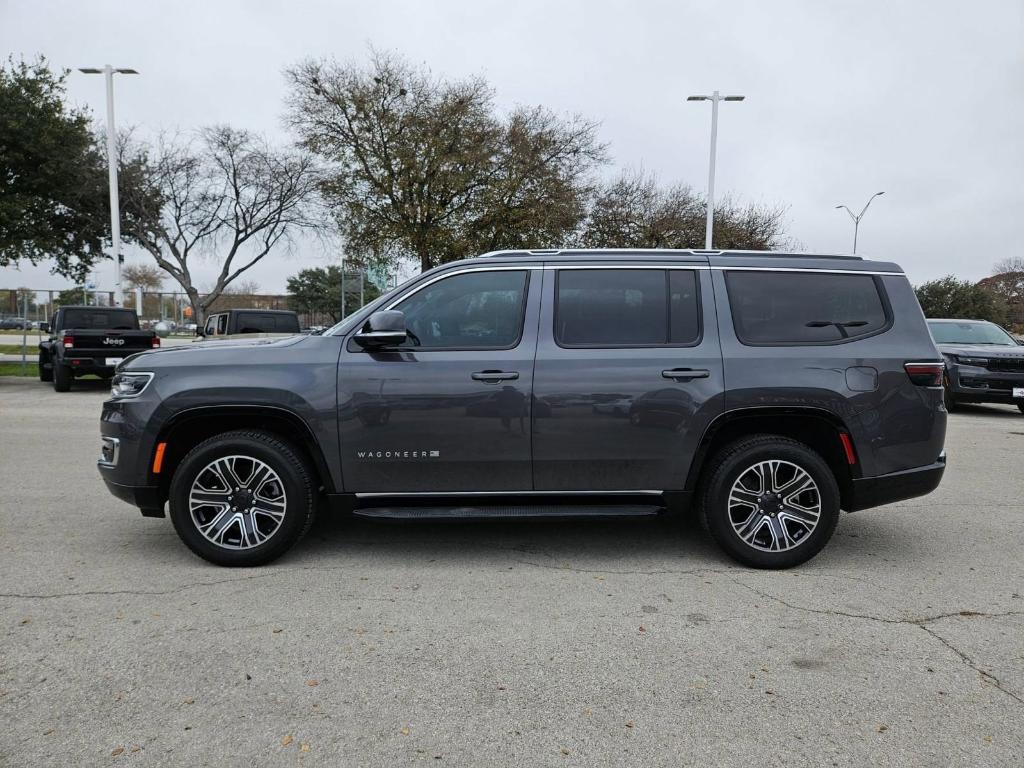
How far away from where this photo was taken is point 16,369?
776 inches

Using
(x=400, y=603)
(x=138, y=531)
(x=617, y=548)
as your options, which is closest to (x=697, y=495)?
(x=617, y=548)

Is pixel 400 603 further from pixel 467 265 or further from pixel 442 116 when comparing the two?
pixel 442 116

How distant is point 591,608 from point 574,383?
129 cm

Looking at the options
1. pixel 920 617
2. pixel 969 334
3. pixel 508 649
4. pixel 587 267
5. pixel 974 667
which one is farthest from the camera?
pixel 969 334

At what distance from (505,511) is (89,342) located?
528 inches

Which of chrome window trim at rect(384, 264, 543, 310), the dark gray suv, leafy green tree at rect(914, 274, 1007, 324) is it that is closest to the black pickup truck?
the dark gray suv

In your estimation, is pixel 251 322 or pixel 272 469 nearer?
pixel 272 469

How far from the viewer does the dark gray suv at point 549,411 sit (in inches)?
168

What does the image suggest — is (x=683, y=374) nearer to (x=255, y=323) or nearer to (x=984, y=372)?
(x=984, y=372)

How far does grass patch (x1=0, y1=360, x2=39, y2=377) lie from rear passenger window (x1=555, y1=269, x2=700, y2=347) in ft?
62.4

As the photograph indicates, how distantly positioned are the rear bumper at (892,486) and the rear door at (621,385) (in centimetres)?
104

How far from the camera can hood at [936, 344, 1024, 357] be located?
40.0 ft

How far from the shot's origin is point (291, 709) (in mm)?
2797

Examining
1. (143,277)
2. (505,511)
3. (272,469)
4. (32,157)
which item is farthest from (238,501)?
(143,277)
